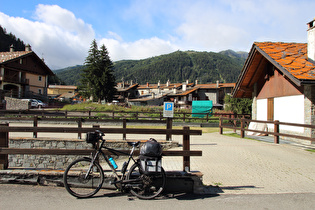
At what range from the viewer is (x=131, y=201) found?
4.31 m

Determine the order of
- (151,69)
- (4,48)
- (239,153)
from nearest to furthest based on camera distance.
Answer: (239,153), (4,48), (151,69)

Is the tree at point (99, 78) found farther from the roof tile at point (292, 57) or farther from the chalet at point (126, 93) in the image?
the roof tile at point (292, 57)

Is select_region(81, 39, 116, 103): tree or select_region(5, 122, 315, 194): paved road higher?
select_region(81, 39, 116, 103): tree

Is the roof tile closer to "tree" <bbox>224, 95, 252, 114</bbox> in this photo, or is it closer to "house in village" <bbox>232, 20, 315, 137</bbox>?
"house in village" <bbox>232, 20, 315, 137</bbox>

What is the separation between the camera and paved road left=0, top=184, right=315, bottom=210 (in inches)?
159

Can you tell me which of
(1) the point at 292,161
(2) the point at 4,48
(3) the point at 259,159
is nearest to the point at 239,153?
(3) the point at 259,159

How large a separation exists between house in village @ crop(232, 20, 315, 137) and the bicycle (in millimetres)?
8775

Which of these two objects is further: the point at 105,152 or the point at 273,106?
the point at 273,106

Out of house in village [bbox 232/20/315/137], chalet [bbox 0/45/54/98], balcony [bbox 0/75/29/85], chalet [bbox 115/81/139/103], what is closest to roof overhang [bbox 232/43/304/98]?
house in village [bbox 232/20/315/137]

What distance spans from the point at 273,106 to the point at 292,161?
7.61 m

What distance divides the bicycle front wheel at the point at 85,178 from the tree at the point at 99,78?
4709 centimetres

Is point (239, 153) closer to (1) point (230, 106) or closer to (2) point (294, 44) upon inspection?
(2) point (294, 44)

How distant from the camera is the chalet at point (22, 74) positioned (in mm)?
41688

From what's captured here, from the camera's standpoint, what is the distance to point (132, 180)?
4.45 m
